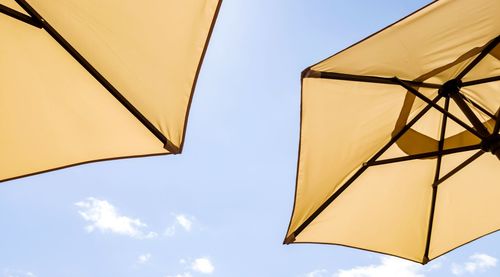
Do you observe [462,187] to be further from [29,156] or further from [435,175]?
[29,156]

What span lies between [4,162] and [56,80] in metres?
0.93

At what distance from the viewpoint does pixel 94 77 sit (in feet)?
11.0

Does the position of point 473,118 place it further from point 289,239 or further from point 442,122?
point 289,239

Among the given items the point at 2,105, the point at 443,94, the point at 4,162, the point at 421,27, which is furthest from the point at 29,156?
the point at 443,94

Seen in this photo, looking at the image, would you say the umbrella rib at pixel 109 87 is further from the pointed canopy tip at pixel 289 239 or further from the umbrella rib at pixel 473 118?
the umbrella rib at pixel 473 118

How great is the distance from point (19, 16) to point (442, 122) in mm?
4463

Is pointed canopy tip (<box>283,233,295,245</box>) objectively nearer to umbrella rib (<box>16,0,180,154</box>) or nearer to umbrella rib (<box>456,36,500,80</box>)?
umbrella rib (<box>16,0,180,154</box>)

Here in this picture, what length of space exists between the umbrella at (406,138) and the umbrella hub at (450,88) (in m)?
0.01

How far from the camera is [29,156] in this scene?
141 inches

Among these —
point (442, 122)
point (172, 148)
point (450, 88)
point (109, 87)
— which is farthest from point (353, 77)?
point (109, 87)

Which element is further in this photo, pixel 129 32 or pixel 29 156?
pixel 29 156

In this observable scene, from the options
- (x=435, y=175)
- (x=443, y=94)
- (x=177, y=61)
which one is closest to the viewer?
(x=177, y=61)

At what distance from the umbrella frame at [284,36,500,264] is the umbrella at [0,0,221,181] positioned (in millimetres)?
1293

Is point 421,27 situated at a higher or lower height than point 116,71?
lower
